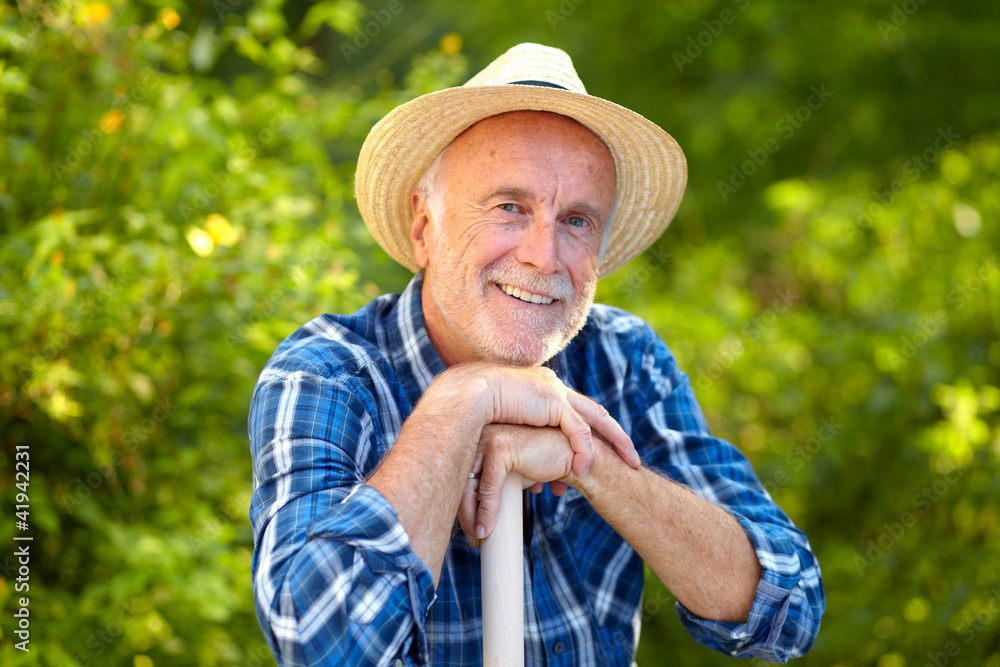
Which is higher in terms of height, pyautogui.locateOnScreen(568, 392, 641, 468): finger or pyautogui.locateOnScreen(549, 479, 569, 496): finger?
pyautogui.locateOnScreen(568, 392, 641, 468): finger

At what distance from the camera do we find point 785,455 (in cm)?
366

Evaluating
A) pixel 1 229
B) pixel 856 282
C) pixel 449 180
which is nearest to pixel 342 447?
pixel 449 180

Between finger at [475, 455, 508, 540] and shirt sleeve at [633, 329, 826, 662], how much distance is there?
1.79ft

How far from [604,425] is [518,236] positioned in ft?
1.42

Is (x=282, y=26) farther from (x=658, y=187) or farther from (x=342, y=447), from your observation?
(x=342, y=447)

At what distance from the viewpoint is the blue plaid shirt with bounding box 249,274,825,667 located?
4.52ft

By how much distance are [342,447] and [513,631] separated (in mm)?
452

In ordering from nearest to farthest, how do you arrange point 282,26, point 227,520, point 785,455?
point 227,520 < point 282,26 < point 785,455

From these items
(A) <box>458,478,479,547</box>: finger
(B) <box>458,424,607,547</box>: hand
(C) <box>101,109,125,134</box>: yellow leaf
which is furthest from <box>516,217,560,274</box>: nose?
(C) <box>101,109,125,134</box>: yellow leaf

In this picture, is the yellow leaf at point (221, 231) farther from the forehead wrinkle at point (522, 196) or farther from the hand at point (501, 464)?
the hand at point (501, 464)

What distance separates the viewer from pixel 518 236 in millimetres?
1834

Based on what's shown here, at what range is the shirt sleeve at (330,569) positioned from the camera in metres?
1.36

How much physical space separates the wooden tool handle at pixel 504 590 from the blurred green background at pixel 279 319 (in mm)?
1104

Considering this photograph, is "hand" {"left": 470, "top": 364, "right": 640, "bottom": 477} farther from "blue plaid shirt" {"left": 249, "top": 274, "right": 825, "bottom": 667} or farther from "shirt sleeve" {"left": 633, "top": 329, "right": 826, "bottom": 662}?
"shirt sleeve" {"left": 633, "top": 329, "right": 826, "bottom": 662}
